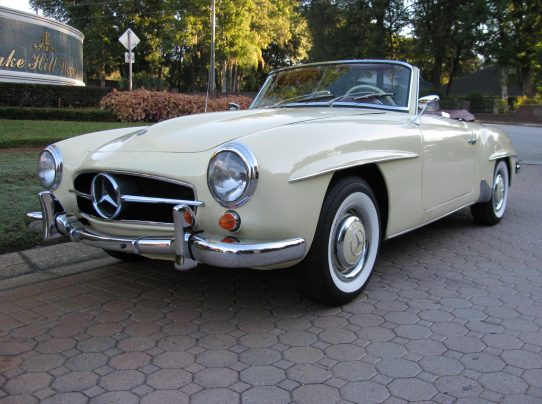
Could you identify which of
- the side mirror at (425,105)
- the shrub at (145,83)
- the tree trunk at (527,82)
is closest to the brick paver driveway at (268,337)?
the side mirror at (425,105)

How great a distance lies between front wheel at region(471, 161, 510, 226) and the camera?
5.36 metres

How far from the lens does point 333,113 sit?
12.0ft

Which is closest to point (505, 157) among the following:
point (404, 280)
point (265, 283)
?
point (404, 280)

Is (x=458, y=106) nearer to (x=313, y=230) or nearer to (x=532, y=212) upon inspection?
(x=532, y=212)

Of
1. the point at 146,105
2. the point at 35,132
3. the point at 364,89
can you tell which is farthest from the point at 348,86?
the point at 146,105

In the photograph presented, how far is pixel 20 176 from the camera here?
6344mm

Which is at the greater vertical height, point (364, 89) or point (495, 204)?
point (364, 89)

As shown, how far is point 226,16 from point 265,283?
35572mm

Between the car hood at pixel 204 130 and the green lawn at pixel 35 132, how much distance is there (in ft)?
20.5

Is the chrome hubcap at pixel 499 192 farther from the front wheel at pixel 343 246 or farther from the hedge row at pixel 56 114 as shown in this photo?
the hedge row at pixel 56 114

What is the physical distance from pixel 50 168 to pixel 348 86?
2336 mm

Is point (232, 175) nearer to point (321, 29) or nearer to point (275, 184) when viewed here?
point (275, 184)

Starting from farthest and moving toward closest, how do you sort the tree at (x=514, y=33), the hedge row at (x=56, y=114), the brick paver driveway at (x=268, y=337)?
the tree at (x=514, y=33)
the hedge row at (x=56, y=114)
the brick paver driveway at (x=268, y=337)

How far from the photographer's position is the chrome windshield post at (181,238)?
2.68 metres
